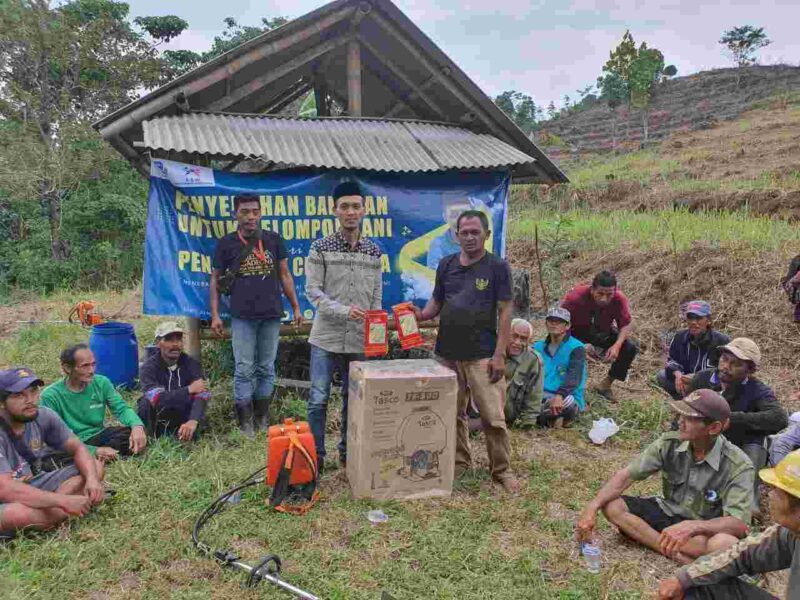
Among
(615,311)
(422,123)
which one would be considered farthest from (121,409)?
(615,311)

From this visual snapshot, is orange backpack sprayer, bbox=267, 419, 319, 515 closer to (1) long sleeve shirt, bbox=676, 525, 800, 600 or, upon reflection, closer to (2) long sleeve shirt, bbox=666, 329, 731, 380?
(1) long sleeve shirt, bbox=676, 525, 800, 600

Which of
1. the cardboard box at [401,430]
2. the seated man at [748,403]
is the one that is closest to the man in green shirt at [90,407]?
the cardboard box at [401,430]

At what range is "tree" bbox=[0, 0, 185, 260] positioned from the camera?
13.2 metres

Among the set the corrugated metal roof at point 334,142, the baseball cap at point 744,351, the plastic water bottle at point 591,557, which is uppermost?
the corrugated metal roof at point 334,142

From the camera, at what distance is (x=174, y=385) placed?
15.2ft

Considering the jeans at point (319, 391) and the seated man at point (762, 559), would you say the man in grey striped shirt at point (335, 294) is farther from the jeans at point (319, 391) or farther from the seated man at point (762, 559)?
the seated man at point (762, 559)

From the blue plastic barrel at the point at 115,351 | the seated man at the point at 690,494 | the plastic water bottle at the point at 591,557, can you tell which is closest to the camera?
→ the seated man at the point at 690,494

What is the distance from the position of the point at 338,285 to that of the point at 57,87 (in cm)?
1436

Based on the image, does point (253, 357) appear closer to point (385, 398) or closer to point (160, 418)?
point (160, 418)

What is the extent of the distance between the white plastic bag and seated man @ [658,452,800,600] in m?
2.50

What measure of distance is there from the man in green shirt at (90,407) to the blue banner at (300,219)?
3.89 ft

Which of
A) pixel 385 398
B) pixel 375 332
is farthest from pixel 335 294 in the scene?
pixel 385 398

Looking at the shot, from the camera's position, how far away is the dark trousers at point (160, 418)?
14.6 feet

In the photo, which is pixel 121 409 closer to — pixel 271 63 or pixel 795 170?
pixel 271 63
